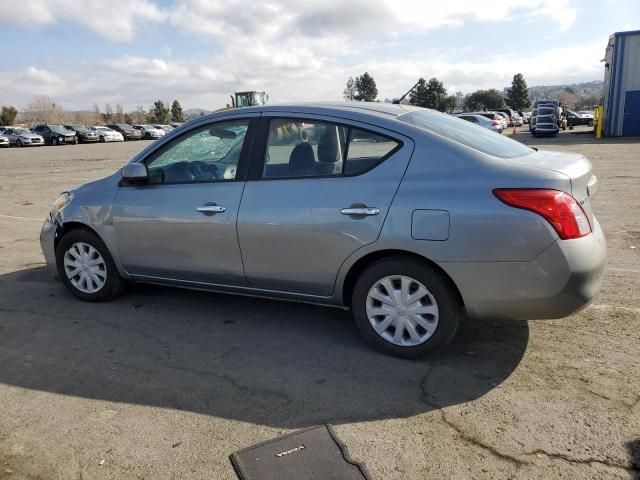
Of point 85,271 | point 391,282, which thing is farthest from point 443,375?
point 85,271

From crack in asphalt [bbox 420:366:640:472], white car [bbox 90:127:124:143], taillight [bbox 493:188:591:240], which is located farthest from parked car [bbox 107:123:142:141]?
crack in asphalt [bbox 420:366:640:472]

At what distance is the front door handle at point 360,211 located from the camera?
3.41 meters

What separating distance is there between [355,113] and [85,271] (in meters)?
2.87

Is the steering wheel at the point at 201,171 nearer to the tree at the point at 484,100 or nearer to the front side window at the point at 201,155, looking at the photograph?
the front side window at the point at 201,155

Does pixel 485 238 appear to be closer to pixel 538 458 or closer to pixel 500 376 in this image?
pixel 500 376

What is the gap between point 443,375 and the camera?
11.1 ft

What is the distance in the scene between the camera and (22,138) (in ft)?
126

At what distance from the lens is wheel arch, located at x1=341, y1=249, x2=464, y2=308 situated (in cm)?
338

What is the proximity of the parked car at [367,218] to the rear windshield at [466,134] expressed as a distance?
0.02 m

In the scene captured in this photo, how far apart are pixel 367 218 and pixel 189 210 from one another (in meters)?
1.48

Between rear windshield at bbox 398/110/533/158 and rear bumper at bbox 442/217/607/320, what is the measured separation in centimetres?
77

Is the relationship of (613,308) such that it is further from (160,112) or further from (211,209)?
(160,112)

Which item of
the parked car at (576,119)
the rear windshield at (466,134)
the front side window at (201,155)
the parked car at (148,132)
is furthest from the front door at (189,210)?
the parked car at (148,132)

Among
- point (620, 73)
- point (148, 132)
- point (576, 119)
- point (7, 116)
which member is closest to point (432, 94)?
point (576, 119)
